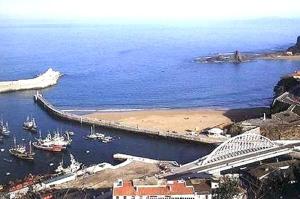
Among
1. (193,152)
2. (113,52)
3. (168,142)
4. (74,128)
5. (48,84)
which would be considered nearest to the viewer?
(193,152)

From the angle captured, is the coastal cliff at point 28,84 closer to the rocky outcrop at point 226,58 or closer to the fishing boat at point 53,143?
the fishing boat at point 53,143

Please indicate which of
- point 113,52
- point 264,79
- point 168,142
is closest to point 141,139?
point 168,142

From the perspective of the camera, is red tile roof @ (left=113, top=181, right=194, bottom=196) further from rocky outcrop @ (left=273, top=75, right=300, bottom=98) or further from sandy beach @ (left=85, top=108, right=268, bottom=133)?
rocky outcrop @ (left=273, top=75, right=300, bottom=98)

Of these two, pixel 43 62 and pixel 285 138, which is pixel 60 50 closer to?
pixel 43 62

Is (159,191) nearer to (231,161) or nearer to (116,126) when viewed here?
(231,161)


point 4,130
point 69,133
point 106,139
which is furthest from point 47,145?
point 4,130

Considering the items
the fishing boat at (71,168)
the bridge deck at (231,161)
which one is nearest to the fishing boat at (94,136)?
the fishing boat at (71,168)
